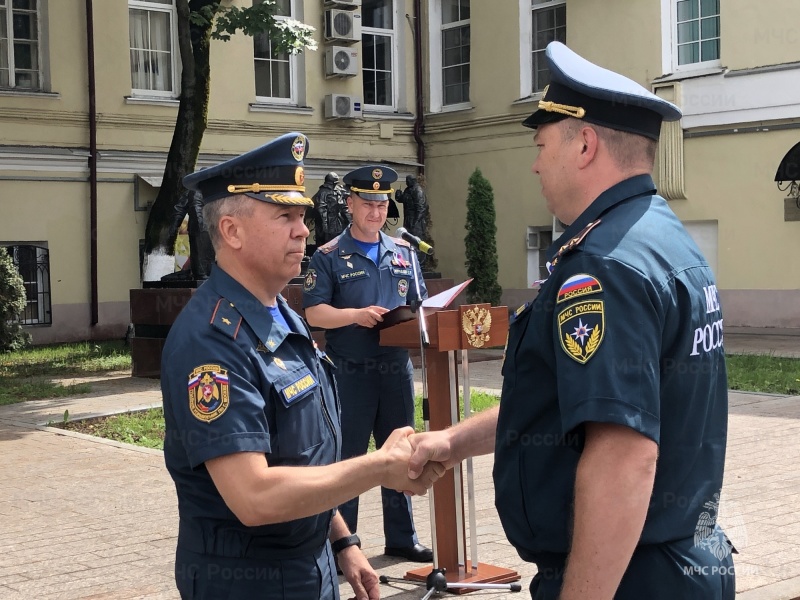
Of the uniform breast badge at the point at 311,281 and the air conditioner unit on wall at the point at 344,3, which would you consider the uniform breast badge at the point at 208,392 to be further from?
the air conditioner unit on wall at the point at 344,3

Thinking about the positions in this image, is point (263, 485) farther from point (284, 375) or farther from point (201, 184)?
point (201, 184)

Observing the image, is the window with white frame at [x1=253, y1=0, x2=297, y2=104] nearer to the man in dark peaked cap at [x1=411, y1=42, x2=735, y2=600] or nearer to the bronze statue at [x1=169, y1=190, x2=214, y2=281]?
the bronze statue at [x1=169, y1=190, x2=214, y2=281]

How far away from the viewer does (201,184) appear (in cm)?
297

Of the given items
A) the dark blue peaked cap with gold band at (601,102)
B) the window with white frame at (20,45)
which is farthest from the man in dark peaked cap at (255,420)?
the window with white frame at (20,45)

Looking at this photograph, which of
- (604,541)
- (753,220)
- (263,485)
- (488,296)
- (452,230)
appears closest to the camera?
(604,541)

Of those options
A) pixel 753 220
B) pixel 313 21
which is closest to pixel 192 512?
pixel 753 220

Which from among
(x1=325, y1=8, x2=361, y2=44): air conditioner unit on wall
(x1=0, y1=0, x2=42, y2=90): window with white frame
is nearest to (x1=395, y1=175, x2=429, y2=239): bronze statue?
(x1=325, y1=8, x2=361, y2=44): air conditioner unit on wall

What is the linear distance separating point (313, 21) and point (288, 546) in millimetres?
20742

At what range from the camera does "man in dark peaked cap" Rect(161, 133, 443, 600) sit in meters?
2.55

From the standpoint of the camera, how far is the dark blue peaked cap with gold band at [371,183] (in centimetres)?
651

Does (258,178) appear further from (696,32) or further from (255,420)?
(696,32)

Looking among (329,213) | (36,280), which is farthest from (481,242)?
(36,280)

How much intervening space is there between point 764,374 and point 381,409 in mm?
8453

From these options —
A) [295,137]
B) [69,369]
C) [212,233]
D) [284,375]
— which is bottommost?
[69,369]
